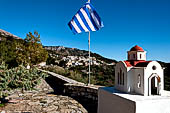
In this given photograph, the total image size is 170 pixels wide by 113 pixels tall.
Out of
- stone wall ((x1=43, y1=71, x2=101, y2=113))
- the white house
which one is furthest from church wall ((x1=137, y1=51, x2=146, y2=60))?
stone wall ((x1=43, y1=71, x2=101, y2=113))

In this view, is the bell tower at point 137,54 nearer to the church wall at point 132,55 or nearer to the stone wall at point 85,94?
the church wall at point 132,55

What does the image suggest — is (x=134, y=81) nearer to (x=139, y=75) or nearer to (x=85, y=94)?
(x=139, y=75)

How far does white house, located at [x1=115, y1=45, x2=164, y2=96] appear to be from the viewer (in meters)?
2.17

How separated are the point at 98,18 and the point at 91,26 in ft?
1.22

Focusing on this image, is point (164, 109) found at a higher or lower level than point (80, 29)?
lower

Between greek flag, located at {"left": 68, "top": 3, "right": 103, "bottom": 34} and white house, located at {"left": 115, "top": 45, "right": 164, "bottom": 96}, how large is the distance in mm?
2333

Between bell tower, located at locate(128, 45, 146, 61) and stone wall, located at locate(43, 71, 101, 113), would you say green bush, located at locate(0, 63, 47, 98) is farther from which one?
bell tower, located at locate(128, 45, 146, 61)

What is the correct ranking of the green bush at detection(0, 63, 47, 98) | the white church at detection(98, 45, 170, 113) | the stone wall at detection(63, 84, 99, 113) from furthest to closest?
the stone wall at detection(63, 84, 99, 113)
the green bush at detection(0, 63, 47, 98)
the white church at detection(98, 45, 170, 113)

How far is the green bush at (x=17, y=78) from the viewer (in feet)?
15.9

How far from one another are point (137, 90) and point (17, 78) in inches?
185

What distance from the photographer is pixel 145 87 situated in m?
2.15

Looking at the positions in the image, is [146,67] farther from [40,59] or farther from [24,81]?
[40,59]

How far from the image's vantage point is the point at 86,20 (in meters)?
4.60

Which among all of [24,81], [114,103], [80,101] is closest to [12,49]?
[24,81]
